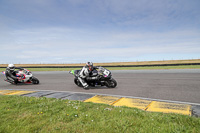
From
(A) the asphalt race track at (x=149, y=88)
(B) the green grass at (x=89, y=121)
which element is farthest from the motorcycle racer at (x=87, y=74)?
(B) the green grass at (x=89, y=121)

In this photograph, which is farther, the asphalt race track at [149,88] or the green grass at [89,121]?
the asphalt race track at [149,88]

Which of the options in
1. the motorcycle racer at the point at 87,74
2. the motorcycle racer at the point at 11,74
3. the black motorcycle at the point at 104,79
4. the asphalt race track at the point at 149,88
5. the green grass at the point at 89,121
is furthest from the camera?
the motorcycle racer at the point at 11,74

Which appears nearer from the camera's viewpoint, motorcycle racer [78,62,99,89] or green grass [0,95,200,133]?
green grass [0,95,200,133]

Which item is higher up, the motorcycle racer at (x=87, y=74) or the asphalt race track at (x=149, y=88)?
the motorcycle racer at (x=87, y=74)

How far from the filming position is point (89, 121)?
4.22m

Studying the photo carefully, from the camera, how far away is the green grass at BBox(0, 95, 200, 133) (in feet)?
12.3

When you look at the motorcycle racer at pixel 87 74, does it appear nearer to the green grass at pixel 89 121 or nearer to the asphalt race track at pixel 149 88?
the asphalt race track at pixel 149 88

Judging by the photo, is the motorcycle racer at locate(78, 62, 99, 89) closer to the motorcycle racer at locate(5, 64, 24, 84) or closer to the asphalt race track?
the asphalt race track

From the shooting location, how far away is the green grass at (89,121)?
375 cm

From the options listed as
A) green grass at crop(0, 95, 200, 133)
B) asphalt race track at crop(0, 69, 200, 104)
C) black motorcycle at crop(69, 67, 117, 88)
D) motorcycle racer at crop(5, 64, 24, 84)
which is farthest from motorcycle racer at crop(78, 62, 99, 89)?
motorcycle racer at crop(5, 64, 24, 84)

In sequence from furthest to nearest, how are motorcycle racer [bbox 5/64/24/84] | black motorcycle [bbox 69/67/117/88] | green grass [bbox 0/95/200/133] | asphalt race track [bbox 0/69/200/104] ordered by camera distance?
motorcycle racer [bbox 5/64/24/84] → black motorcycle [bbox 69/67/117/88] → asphalt race track [bbox 0/69/200/104] → green grass [bbox 0/95/200/133]

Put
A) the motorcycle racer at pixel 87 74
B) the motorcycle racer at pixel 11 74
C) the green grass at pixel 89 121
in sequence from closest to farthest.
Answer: the green grass at pixel 89 121 < the motorcycle racer at pixel 87 74 < the motorcycle racer at pixel 11 74

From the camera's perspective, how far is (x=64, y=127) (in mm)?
3906

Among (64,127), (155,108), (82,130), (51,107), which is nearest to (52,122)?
(64,127)
